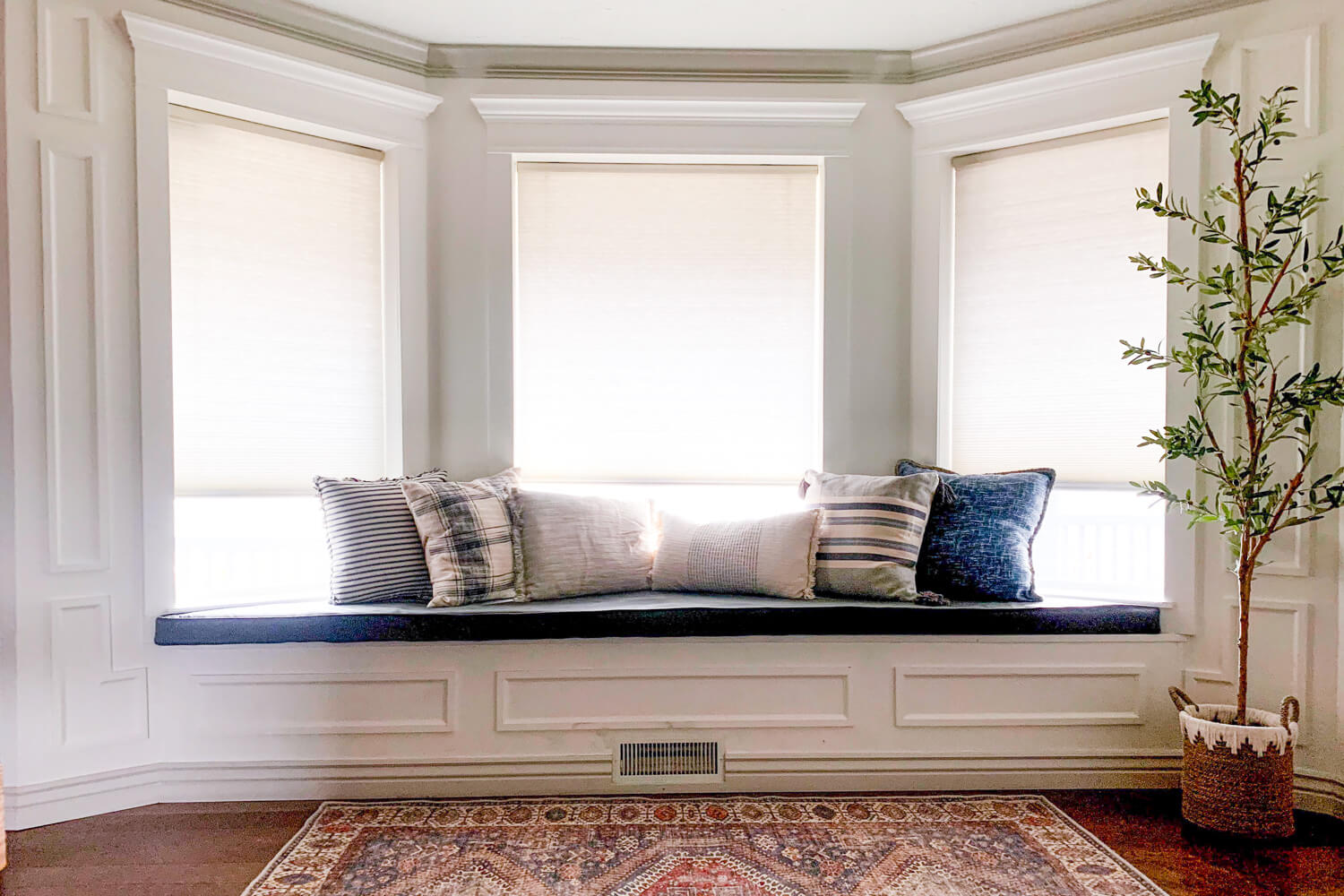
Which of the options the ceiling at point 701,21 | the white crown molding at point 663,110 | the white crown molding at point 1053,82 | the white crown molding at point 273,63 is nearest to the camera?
the white crown molding at point 273,63

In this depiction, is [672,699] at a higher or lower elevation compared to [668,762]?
higher

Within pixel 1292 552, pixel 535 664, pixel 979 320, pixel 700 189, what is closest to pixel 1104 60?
pixel 979 320

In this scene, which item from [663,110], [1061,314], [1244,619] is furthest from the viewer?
[663,110]

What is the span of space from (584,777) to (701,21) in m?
2.75

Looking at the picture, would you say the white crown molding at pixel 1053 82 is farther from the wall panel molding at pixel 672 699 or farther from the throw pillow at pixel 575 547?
the wall panel molding at pixel 672 699

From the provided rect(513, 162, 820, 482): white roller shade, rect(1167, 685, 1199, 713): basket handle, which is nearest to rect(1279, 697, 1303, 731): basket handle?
rect(1167, 685, 1199, 713): basket handle

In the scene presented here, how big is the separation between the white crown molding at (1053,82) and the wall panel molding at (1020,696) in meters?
2.11

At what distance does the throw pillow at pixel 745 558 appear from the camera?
2.99 metres

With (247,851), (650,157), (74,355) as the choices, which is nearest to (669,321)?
(650,157)

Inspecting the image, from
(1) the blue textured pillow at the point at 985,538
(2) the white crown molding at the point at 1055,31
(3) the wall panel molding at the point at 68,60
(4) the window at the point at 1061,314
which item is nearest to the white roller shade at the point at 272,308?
(3) the wall panel molding at the point at 68,60

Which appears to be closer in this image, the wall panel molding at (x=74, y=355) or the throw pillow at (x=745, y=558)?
the wall panel molding at (x=74, y=355)

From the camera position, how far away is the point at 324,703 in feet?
9.32

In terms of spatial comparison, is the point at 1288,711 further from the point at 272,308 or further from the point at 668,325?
the point at 272,308

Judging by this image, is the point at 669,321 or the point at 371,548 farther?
the point at 669,321
